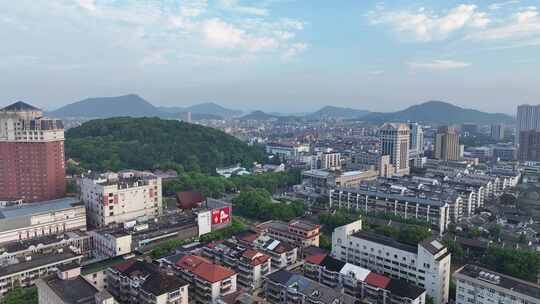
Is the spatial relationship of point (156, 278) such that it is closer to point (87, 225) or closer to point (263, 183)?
point (87, 225)

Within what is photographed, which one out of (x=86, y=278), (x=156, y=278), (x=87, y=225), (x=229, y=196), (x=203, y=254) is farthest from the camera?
(x=229, y=196)

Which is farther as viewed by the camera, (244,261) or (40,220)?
(40,220)

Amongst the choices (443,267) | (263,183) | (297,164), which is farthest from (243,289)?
(297,164)

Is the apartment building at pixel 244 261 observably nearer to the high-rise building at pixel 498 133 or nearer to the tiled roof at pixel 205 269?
the tiled roof at pixel 205 269

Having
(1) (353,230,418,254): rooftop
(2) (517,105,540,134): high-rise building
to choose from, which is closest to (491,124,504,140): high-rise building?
(2) (517,105,540,134): high-rise building

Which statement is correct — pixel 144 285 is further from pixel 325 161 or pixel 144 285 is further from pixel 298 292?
pixel 325 161

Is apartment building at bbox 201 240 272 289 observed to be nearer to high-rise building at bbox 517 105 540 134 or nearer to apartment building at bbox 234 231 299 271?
apartment building at bbox 234 231 299 271

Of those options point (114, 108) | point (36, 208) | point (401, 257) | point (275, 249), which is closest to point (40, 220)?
point (36, 208)
